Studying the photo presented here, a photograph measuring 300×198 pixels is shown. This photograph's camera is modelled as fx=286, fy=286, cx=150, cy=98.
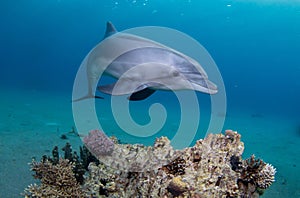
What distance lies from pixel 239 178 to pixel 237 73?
161 m

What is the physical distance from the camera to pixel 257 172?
425cm

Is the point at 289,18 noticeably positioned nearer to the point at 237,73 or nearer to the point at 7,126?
the point at 7,126

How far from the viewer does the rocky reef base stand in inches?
138

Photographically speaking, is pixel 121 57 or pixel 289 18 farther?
pixel 289 18

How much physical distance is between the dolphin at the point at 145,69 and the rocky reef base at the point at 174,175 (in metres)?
0.91

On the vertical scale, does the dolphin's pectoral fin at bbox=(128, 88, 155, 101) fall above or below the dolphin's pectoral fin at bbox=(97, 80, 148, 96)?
above

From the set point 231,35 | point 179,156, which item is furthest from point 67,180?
point 231,35

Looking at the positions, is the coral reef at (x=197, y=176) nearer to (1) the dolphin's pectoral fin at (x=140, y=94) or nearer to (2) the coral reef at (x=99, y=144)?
(2) the coral reef at (x=99, y=144)

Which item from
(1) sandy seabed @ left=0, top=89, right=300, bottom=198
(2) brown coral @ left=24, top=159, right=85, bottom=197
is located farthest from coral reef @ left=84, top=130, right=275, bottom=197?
(1) sandy seabed @ left=0, top=89, right=300, bottom=198

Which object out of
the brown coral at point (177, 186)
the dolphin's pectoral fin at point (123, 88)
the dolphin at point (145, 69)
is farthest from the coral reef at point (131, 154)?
the dolphin's pectoral fin at point (123, 88)

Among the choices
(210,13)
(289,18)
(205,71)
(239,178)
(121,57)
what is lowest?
(239,178)

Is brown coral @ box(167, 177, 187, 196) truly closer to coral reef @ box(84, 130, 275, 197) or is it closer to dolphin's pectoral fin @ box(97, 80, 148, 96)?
coral reef @ box(84, 130, 275, 197)

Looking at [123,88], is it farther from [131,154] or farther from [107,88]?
[131,154]

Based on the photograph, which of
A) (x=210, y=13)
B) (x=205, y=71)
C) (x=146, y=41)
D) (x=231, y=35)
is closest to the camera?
(x=205, y=71)
